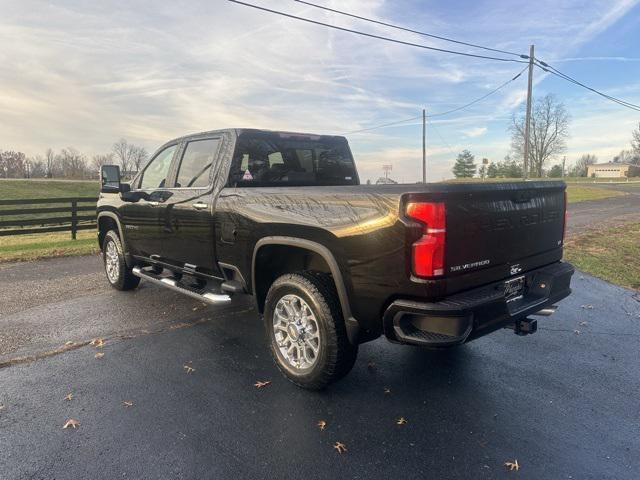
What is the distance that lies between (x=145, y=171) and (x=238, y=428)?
393 centimetres

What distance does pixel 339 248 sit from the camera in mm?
3055

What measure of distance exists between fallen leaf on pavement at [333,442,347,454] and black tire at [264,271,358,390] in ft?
1.86

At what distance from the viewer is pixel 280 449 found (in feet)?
8.86

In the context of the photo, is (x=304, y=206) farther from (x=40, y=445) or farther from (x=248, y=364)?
(x=40, y=445)

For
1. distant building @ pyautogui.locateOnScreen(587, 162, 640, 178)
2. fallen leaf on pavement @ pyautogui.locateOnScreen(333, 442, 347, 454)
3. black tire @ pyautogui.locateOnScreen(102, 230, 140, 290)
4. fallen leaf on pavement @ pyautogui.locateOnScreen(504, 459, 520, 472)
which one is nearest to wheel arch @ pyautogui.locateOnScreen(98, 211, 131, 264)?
black tire @ pyautogui.locateOnScreen(102, 230, 140, 290)

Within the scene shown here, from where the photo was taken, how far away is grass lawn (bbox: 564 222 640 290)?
7367 millimetres

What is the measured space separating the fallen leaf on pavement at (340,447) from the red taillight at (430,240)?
116 cm

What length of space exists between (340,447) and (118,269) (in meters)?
4.75

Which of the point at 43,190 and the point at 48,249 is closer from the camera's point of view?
the point at 48,249

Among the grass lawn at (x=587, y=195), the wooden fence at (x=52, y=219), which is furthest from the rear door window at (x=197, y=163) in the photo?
the grass lawn at (x=587, y=195)

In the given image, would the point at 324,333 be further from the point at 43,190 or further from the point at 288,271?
the point at 43,190

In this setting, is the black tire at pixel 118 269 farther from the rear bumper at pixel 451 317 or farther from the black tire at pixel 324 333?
the rear bumper at pixel 451 317

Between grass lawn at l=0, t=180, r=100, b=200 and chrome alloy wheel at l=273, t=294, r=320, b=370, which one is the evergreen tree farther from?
chrome alloy wheel at l=273, t=294, r=320, b=370

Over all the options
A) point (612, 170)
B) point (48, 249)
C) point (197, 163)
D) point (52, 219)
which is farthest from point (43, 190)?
point (612, 170)
